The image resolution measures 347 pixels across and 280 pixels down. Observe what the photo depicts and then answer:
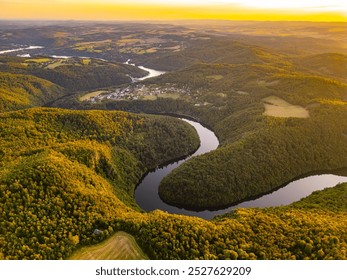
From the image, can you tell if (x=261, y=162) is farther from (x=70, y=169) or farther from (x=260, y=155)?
(x=70, y=169)

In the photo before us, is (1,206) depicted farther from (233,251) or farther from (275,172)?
(275,172)

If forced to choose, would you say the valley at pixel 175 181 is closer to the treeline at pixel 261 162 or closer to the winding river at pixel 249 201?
the treeline at pixel 261 162

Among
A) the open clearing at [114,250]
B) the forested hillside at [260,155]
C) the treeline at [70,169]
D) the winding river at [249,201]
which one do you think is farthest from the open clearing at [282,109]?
the open clearing at [114,250]

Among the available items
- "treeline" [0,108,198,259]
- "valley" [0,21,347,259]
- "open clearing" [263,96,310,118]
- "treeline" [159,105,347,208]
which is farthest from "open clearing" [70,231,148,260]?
"open clearing" [263,96,310,118]

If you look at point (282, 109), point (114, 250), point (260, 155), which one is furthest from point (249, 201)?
point (282, 109)

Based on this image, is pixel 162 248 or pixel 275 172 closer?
pixel 162 248

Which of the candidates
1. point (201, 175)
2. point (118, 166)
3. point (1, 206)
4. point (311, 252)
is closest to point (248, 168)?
point (201, 175)
